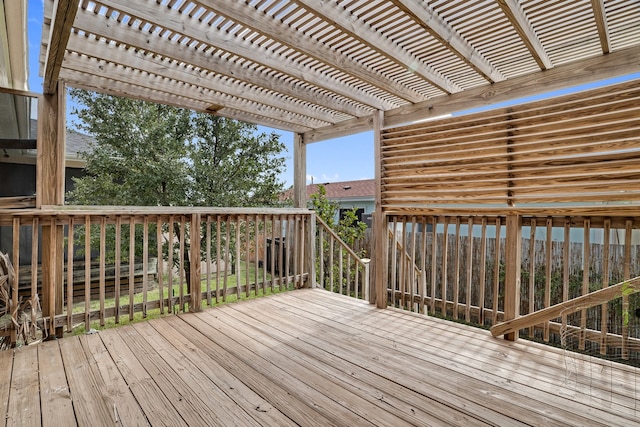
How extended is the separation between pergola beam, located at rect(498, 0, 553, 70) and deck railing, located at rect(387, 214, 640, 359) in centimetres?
133

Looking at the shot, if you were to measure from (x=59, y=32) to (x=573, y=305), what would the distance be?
3677 millimetres

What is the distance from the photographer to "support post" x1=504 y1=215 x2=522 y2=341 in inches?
112

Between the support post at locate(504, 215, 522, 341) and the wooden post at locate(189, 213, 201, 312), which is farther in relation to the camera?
the wooden post at locate(189, 213, 201, 312)

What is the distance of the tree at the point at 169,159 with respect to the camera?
19.2 feet

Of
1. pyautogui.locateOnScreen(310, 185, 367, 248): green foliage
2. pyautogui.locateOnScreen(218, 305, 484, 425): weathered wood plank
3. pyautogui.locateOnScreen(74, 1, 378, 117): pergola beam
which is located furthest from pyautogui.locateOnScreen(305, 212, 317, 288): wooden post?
pyautogui.locateOnScreen(218, 305, 484, 425): weathered wood plank

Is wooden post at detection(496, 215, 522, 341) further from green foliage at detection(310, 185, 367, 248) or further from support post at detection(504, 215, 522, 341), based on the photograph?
green foliage at detection(310, 185, 367, 248)

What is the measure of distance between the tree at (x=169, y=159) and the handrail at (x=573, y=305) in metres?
5.01

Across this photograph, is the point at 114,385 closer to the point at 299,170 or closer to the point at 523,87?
the point at 299,170

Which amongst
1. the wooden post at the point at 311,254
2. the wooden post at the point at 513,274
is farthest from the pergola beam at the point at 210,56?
the wooden post at the point at 513,274

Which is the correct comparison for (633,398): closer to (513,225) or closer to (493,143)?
(513,225)

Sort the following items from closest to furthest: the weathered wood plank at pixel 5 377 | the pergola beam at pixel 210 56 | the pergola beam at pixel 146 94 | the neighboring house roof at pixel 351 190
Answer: the weathered wood plank at pixel 5 377
the pergola beam at pixel 210 56
the pergola beam at pixel 146 94
the neighboring house roof at pixel 351 190

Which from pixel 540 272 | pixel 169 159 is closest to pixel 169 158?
pixel 169 159

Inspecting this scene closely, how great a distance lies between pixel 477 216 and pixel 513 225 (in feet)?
1.02

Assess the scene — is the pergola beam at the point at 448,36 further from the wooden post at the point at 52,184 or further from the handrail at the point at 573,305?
the wooden post at the point at 52,184
